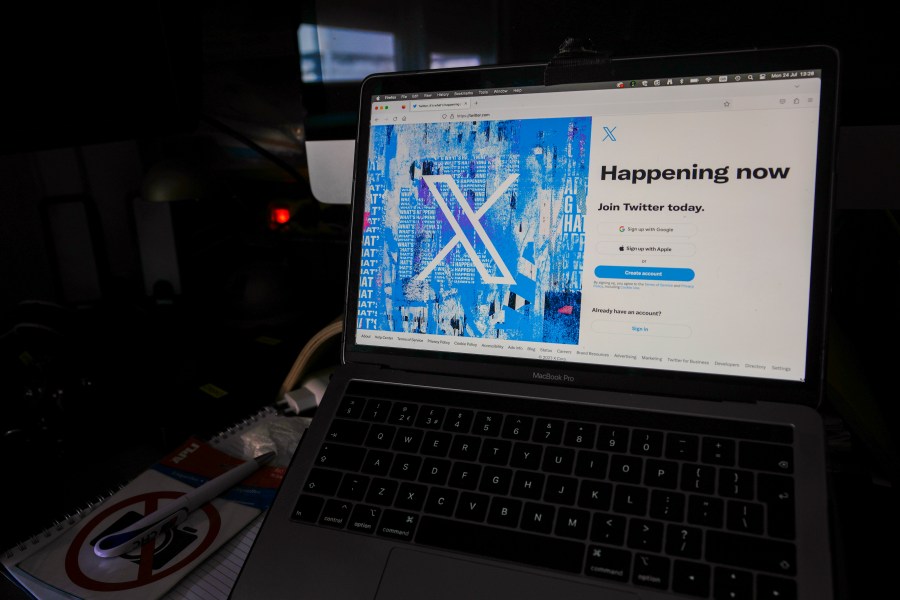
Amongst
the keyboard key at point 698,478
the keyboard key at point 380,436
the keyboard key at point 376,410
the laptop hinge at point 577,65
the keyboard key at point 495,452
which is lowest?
the keyboard key at point 698,478

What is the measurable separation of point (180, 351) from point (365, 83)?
49cm

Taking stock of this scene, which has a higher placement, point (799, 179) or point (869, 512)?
point (799, 179)

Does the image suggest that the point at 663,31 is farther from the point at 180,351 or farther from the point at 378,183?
the point at 180,351

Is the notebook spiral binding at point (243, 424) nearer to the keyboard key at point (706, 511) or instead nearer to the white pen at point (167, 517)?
the white pen at point (167, 517)


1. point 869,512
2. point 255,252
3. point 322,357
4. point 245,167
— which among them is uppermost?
point 245,167

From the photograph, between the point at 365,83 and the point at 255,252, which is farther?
the point at 255,252

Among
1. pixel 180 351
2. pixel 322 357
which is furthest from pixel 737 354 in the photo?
pixel 180 351

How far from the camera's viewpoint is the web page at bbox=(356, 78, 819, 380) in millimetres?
504

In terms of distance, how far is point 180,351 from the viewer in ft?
2.82

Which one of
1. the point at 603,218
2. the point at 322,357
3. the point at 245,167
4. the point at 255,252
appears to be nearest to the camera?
the point at 603,218

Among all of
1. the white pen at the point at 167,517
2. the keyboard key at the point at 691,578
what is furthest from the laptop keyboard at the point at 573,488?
the white pen at the point at 167,517

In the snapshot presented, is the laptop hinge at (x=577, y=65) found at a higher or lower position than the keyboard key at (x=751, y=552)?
higher

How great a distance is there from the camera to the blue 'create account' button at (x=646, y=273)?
20.6 inches

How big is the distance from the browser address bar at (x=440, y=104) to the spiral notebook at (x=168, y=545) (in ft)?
1.29
